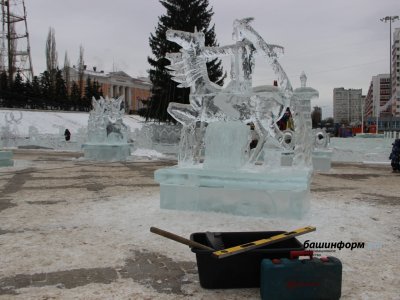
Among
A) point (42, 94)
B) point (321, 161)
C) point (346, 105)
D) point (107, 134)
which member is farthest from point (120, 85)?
point (321, 161)

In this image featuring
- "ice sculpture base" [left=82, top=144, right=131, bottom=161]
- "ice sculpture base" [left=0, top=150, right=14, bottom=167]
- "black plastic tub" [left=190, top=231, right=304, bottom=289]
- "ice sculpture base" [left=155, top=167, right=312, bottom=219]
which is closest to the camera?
"black plastic tub" [left=190, top=231, right=304, bottom=289]

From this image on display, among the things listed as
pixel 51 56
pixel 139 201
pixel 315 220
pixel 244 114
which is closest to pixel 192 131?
pixel 244 114

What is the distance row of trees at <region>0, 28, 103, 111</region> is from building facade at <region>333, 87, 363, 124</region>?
61103 millimetres

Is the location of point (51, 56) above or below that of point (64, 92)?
above

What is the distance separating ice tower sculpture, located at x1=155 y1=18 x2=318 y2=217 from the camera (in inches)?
246

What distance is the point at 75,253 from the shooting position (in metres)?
4.43

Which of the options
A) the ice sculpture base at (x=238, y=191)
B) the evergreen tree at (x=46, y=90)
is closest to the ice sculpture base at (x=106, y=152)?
the ice sculpture base at (x=238, y=191)

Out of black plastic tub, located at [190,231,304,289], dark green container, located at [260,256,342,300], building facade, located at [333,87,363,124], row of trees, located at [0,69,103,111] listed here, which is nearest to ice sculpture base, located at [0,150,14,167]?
black plastic tub, located at [190,231,304,289]

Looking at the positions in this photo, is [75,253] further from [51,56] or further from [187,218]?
[51,56]

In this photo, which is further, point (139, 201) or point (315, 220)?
point (139, 201)

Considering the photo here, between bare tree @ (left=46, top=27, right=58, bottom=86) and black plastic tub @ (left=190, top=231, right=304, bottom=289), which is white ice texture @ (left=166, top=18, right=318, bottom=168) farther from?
bare tree @ (left=46, top=27, right=58, bottom=86)

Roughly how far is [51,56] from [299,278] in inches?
2299

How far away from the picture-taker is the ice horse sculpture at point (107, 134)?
57.5 ft

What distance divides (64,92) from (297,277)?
2084 inches
